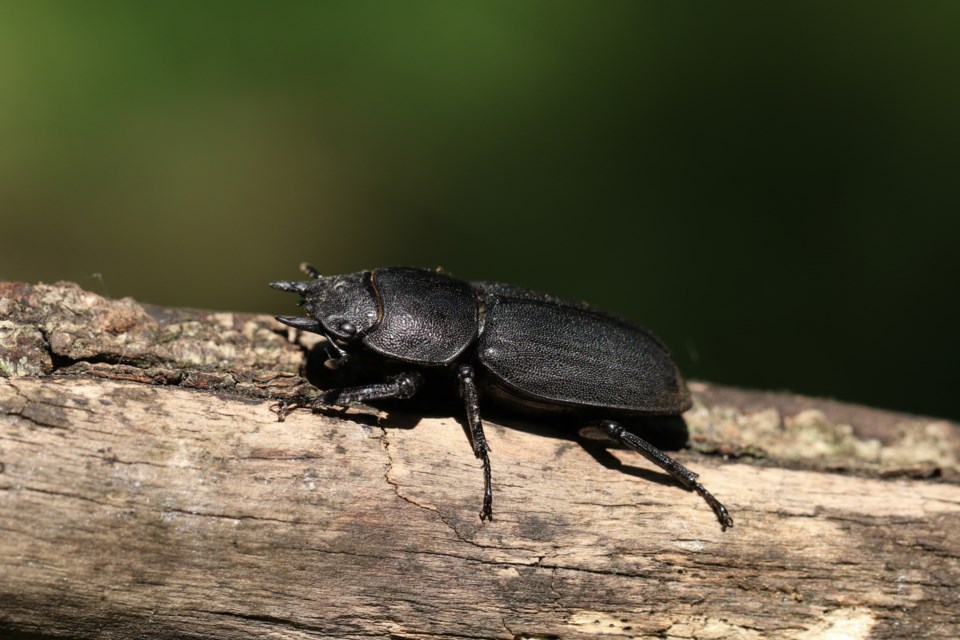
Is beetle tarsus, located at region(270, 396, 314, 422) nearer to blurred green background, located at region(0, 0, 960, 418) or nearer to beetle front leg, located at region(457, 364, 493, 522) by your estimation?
beetle front leg, located at region(457, 364, 493, 522)

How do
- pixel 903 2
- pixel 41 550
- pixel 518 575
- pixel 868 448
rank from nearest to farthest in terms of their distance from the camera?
pixel 41 550, pixel 518 575, pixel 868 448, pixel 903 2

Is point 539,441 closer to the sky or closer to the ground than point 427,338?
closer to the ground

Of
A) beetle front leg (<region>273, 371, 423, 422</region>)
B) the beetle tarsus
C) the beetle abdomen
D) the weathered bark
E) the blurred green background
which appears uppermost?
the blurred green background

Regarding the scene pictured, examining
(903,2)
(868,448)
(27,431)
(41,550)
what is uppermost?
(903,2)

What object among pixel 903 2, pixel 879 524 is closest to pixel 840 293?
pixel 903 2

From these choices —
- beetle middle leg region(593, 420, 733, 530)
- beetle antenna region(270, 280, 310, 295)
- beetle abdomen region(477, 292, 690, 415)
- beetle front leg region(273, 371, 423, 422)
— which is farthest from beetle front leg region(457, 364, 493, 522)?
beetle antenna region(270, 280, 310, 295)

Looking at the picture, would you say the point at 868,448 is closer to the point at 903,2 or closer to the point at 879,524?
the point at 879,524

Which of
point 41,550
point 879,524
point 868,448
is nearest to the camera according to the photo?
point 41,550

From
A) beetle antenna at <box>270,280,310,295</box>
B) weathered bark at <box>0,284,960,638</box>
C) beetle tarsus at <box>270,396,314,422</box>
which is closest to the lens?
weathered bark at <box>0,284,960,638</box>
